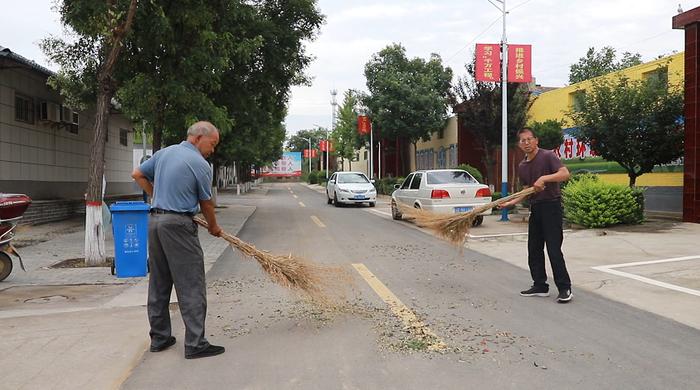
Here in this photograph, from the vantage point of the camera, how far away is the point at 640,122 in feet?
50.3

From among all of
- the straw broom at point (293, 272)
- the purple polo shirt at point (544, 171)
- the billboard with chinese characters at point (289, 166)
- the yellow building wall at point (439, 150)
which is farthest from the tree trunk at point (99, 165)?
the billboard with chinese characters at point (289, 166)

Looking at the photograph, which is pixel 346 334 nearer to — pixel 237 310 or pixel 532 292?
pixel 237 310

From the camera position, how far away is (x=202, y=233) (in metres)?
13.9

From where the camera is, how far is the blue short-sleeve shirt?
454cm

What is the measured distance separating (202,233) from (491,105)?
45.9ft

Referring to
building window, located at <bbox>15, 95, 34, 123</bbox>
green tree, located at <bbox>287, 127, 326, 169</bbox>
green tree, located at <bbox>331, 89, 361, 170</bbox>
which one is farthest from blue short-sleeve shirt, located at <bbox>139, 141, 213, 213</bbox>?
green tree, located at <bbox>287, 127, 326, 169</bbox>

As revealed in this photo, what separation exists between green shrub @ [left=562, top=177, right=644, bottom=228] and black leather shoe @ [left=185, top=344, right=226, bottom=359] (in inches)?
445

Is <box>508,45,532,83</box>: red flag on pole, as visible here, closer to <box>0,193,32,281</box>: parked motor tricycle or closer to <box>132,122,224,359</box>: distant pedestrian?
<box>0,193,32,281</box>: parked motor tricycle

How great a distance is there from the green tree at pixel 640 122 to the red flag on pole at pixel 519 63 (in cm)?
218

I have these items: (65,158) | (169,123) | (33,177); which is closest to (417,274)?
(169,123)

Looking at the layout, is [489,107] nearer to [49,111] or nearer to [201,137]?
[49,111]

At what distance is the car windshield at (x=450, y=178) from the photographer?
15.3m

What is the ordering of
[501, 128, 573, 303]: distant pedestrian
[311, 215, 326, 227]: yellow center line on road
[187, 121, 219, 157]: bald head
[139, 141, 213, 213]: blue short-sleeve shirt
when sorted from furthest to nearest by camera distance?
[311, 215, 326, 227]: yellow center line on road < [501, 128, 573, 303]: distant pedestrian < [187, 121, 219, 157]: bald head < [139, 141, 213, 213]: blue short-sleeve shirt

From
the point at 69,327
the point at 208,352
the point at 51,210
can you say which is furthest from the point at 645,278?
the point at 51,210
